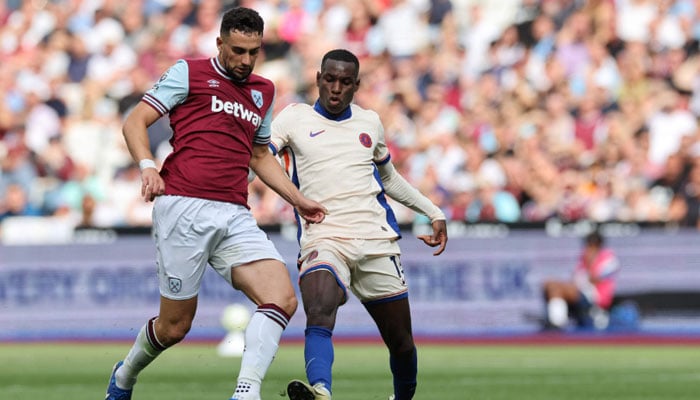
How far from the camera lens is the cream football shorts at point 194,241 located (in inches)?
298

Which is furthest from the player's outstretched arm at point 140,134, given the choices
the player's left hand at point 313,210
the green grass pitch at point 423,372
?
the green grass pitch at point 423,372

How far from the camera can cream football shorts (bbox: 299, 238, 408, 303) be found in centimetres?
833

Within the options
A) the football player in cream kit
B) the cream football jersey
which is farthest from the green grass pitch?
the cream football jersey

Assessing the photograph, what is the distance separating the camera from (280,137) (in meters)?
8.60

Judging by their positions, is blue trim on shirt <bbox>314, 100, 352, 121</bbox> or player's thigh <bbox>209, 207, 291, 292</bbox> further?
blue trim on shirt <bbox>314, 100, 352, 121</bbox>

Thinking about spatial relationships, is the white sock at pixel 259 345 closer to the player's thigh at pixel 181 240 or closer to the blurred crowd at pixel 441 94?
the player's thigh at pixel 181 240

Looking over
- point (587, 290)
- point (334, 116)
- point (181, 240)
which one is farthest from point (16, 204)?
point (181, 240)

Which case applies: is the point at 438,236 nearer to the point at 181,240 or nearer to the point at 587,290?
the point at 181,240

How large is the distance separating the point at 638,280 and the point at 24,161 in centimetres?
951

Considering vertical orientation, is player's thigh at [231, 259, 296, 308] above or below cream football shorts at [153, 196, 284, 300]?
below

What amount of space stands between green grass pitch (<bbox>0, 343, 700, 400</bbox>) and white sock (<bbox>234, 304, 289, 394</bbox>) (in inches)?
112

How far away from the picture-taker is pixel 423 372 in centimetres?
1308

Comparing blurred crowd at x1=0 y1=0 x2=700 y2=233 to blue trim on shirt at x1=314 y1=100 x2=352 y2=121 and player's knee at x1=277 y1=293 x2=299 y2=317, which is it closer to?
blue trim on shirt at x1=314 y1=100 x2=352 y2=121

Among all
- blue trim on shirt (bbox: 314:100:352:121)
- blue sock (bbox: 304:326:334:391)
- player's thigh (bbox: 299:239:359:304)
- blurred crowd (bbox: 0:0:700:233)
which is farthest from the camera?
blurred crowd (bbox: 0:0:700:233)
